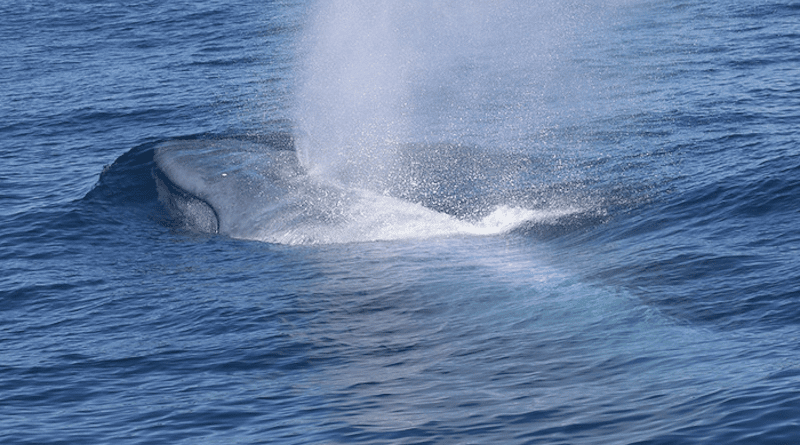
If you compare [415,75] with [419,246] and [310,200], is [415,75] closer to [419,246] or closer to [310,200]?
[310,200]

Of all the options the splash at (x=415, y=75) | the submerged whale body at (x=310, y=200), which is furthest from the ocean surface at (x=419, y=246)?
the splash at (x=415, y=75)

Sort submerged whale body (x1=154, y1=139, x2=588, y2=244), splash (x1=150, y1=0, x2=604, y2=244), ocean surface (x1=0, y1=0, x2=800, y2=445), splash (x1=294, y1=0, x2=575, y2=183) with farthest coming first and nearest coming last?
1. splash (x1=294, y1=0, x2=575, y2=183)
2. splash (x1=150, y1=0, x2=604, y2=244)
3. submerged whale body (x1=154, y1=139, x2=588, y2=244)
4. ocean surface (x1=0, y1=0, x2=800, y2=445)

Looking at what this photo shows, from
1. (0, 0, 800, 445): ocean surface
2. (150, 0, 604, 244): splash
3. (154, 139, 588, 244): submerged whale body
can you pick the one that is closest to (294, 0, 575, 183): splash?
(150, 0, 604, 244): splash

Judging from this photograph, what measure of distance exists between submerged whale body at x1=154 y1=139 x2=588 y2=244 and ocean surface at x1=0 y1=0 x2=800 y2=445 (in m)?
0.10

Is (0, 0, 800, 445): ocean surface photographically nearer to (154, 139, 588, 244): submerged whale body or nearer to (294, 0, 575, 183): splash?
(154, 139, 588, 244): submerged whale body

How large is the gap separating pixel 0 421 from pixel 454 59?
3231 cm

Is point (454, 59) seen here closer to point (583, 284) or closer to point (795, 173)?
point (795, 173)

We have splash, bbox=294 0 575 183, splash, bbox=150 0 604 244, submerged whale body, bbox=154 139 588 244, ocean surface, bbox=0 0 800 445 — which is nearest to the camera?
ocean surface, bbox=0 0 800 445

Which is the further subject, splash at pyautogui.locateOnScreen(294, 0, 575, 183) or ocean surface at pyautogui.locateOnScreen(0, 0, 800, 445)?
splash at pyautogui.locateOnScreen(294, 0, 575, 183)

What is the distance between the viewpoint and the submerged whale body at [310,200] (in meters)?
22.7

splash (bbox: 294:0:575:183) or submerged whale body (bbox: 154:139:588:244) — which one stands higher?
splash (bbox: 294:0:575:183)

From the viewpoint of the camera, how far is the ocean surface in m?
13.6

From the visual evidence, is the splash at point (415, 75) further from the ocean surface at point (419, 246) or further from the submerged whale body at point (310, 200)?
the submerged whale body at point (310, 200)

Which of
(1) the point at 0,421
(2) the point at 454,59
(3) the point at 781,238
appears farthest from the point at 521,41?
(1) the point at 0,421
